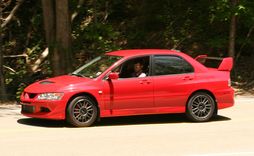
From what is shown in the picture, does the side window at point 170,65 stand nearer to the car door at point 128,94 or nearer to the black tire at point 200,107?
the car door at point 128,94

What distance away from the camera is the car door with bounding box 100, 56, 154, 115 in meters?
11.8

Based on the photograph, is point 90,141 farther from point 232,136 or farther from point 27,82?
point 27,82

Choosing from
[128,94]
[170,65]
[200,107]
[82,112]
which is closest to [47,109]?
[82,112]

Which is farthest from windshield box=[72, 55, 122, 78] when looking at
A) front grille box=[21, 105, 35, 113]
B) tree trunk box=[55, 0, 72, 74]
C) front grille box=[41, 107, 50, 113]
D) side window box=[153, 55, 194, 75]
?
tree trunk box=[55, 0, 72, 74]

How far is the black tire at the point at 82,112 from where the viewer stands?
1144cm

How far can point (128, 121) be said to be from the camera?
1257cm

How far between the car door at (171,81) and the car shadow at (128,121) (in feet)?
1.54

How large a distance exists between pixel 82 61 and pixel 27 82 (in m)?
3.25

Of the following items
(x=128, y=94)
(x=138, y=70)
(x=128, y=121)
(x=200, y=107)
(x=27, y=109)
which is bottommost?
(x=128, y=121)

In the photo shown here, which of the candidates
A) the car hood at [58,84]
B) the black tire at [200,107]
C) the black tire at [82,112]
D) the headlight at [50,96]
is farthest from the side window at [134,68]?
the headlight at [50,96]

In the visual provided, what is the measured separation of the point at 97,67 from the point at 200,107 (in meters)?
2.28

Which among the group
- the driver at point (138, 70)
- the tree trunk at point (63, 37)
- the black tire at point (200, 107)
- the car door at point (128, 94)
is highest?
the tree trunk at point (63, 37)

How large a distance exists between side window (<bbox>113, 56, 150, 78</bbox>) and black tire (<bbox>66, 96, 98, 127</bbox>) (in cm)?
89

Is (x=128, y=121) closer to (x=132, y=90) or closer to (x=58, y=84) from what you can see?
(x=132, y=90)
